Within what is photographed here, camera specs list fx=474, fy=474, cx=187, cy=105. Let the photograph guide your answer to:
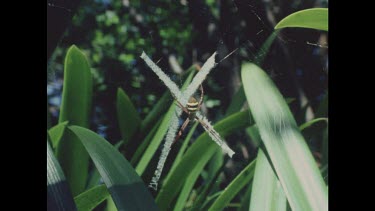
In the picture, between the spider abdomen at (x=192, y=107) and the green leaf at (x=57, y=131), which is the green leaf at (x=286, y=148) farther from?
the green leaf at (x=57, y=131)

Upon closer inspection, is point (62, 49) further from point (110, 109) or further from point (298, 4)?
point (298, 4)

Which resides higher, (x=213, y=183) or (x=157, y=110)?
(x=157, y=110)

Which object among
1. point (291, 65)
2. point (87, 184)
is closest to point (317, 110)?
point (291, 65)

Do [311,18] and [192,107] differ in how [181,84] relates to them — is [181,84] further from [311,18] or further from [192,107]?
[311,18]

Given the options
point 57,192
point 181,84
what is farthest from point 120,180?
point 181,84

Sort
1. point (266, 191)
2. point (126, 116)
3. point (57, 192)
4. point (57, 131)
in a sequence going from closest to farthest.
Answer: point (57, 192)
point (266, 191)
point (57, 131)
point (126, 116)

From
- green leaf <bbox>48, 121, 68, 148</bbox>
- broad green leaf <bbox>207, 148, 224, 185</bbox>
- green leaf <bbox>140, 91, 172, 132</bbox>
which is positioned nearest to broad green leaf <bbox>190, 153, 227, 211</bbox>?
broad green leaf <bbox>207, 148, 224, 185</bbox>
